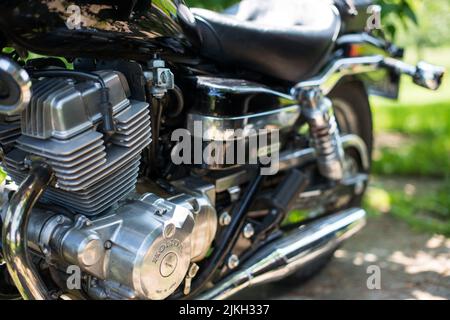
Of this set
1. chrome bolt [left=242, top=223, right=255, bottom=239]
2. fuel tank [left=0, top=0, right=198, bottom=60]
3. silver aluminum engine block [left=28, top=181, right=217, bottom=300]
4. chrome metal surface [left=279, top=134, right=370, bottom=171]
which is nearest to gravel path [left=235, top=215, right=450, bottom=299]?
chrome bolt [left=242, top=223, right=255, bottom=239]

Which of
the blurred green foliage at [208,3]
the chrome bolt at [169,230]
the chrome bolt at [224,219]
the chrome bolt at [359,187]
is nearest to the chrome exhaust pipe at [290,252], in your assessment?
the chrome bolt at [224,219]

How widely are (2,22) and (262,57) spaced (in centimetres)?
111

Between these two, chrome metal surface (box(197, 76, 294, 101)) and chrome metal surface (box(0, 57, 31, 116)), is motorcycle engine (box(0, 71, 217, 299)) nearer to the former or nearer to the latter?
chrome metal surface (box(0, 57, 31, 116))

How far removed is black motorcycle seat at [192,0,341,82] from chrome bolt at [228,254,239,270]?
80cm

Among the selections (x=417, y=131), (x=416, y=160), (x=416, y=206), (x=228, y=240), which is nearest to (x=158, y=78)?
(x=228, y=240)

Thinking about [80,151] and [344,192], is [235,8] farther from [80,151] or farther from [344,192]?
[80,151]

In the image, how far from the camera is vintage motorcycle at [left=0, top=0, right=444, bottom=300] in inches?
73.7

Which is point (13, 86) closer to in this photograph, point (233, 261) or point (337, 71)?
point (233, 261)

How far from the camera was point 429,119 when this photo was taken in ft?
21.9

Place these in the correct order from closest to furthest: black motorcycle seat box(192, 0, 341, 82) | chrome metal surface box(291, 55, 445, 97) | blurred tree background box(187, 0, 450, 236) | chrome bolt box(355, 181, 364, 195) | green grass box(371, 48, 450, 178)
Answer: black motorcycle seat box(192, 0, 341, 82) < chrome metal surface box(291, 55, 445, 97) < chrome bolt box(355, 181, 364, 195) < blurred tree background box(187, 0, 450, 236) < green grass box(371, 48, 450, 178)

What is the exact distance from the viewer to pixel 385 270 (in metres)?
3.41

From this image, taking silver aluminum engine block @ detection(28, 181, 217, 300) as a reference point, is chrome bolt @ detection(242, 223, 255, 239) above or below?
below

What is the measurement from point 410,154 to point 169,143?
3605mm
